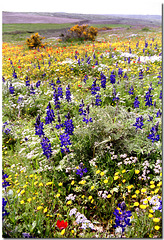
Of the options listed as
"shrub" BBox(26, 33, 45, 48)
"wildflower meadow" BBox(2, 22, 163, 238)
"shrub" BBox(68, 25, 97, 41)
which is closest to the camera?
"wildflower meadow" BBox(2, 22, 163, 238)

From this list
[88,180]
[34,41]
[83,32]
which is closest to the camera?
[88,180]

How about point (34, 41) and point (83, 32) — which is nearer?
point (34, 41)

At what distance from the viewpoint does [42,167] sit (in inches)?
118

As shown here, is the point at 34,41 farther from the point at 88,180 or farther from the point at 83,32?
the point at 88,180

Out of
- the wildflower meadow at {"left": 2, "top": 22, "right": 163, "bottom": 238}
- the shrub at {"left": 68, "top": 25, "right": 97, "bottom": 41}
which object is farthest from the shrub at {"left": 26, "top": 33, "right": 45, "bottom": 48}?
the wildflower meadow at {"left": 2, "top": 22, "right": 163, "bottom": 238}

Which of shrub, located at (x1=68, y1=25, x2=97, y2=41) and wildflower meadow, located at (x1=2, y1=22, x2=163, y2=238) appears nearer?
wildflower meadow, located at (x1=2, y1=22, x2=163, y2=238)

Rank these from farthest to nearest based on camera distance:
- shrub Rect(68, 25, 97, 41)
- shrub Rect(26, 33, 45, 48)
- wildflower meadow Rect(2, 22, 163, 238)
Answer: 1. shrub Rect(68, 25, 97, 41)
2. shrub Rect(26, 33, 45, 48)
3. wildflower meadow Rect(2, 22, 163, 238)

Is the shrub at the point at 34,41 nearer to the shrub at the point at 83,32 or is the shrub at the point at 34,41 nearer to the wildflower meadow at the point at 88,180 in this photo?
the shrub at the point at 83,32

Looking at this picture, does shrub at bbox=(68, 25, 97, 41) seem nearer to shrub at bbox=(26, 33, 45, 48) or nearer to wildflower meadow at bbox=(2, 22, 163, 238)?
shrub at bbox=(26, 33, 45, 48)

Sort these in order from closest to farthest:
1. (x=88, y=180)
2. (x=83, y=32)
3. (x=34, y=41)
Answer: (x=88, y=180), (x=34, y=41), (x=83, y=32)

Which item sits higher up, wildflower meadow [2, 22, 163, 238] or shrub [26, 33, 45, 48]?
shrub [26, 33, 45, 48]

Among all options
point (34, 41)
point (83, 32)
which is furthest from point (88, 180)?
point (83, 32)

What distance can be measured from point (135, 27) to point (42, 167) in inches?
801

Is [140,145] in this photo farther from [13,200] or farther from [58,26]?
[58,26]
